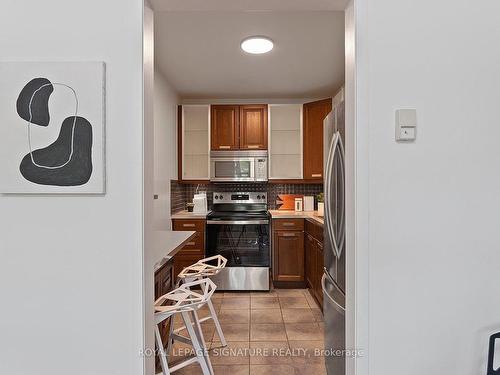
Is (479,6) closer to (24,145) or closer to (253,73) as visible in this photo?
(24,145)

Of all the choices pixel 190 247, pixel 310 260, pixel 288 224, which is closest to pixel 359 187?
pixel 310 260

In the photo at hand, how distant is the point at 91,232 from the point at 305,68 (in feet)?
9.57

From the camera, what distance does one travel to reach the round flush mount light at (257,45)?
9.50 feet

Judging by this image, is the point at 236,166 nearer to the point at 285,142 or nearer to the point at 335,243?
the point at 285,142

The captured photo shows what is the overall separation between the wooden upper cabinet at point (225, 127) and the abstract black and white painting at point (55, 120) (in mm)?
3210

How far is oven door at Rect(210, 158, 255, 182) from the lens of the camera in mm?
4527

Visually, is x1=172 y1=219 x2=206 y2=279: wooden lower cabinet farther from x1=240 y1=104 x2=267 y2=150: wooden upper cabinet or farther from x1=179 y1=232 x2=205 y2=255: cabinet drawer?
x1=240 y1=104 x2=267 y2=150: wooden upper cabinet

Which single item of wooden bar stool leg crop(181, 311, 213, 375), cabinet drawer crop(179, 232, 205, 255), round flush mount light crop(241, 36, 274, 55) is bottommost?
wooden bar stool leg crop(181, 311, 213, 375)

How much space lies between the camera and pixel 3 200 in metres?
1.40

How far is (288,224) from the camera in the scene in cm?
421

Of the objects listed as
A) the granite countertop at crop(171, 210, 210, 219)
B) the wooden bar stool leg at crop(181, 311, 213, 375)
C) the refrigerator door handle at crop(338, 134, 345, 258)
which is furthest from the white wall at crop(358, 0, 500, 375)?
the granite countertop at crop(171, 210, 210, 219)

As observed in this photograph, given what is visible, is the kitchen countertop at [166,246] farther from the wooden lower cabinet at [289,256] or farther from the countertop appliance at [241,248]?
the wooden lower cabinet at [289,256]

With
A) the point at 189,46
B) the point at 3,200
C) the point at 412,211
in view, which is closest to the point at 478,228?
the point at 412,211

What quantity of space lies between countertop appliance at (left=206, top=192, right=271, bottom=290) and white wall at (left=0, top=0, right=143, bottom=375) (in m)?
2.77
